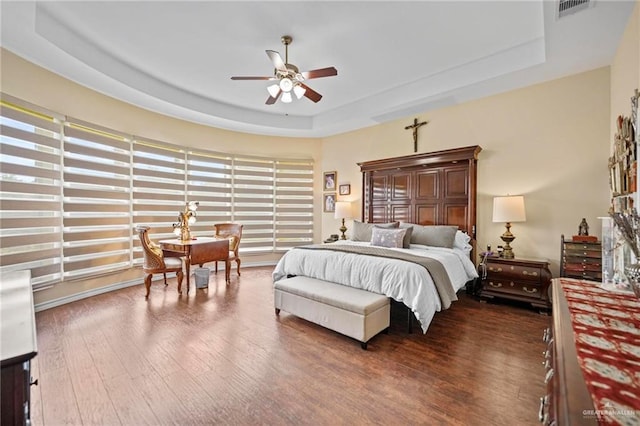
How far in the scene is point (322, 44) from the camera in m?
3.23

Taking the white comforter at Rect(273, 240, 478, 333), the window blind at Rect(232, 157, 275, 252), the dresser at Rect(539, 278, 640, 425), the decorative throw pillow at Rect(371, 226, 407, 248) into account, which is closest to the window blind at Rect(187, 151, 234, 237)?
the window blind at Rect(232, 157, 275, 252)

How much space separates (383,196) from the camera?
5.14m

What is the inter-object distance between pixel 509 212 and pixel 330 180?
3.54 meters

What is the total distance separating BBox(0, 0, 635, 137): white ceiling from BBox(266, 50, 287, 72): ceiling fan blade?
1.43 ft

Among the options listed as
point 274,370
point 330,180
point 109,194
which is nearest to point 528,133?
point 330,180

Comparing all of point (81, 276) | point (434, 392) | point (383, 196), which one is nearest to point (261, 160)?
point (383, 196)

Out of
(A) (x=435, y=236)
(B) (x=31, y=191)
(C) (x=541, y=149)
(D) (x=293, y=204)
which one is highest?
(C) (x=541, y=149)

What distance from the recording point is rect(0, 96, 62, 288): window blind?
9.56 ft

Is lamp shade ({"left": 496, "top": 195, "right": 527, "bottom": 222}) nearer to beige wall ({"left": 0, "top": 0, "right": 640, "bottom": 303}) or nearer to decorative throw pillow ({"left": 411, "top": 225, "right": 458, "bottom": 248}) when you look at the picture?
beige wall ({"left": 0, "top": 0, "right": 640, "bottom": 303})

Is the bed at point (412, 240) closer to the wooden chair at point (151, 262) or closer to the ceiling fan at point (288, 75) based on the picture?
the wooden chair at point (151, 262)

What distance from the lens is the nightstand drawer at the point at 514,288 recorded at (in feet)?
10.7

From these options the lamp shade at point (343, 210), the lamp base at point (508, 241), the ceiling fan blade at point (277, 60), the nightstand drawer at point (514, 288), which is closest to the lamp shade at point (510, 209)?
the lamp base at point (508, 241)

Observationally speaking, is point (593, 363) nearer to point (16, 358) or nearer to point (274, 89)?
point (16, 358)

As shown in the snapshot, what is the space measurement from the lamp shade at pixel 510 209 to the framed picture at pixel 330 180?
129 inches
